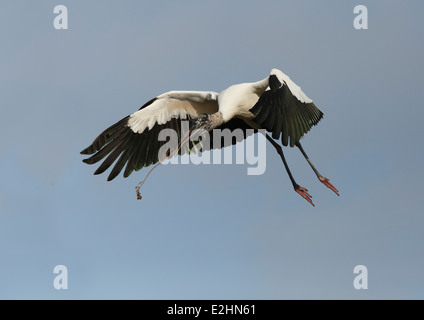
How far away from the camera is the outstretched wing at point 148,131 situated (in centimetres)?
1532

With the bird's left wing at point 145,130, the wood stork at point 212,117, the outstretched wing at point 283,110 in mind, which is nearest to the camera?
the outstretched wing at point 283,110

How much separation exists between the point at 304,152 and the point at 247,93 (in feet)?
5.75

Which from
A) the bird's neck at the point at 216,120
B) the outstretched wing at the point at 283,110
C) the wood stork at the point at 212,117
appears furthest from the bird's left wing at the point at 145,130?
the outstretched wing at the point at 283,110

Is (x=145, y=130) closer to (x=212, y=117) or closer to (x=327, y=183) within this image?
(x=212, y=117)

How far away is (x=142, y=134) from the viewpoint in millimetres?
15617

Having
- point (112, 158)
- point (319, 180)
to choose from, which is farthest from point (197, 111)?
point (319, 180)

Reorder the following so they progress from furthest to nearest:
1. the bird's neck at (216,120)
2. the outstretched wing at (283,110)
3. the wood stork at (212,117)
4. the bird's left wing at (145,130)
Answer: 1. the bird's left wing at (145,130)
2. the bird's neck at (216,120)
3. the wood stork at (212,117)
4. the outstretched wing at (283,110)

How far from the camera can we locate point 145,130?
51.4ft

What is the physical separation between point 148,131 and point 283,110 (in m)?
3.47

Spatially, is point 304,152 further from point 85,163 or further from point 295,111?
point 85,163

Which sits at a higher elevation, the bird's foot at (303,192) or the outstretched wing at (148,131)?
the outstretched wing at (148,131)

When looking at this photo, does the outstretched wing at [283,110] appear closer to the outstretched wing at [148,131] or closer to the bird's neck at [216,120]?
the bird's neck at [216,120]

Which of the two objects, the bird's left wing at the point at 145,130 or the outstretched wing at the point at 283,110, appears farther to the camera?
the bird's left wing at the point at 145,130

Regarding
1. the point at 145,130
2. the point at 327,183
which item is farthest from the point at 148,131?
the point at 327,183
